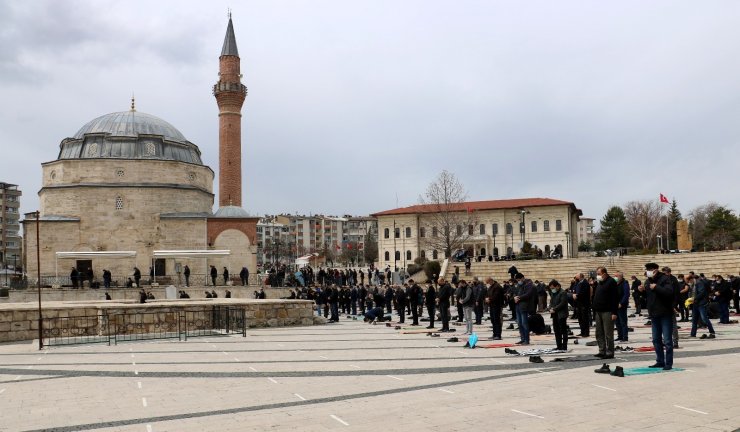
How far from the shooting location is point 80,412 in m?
7.39

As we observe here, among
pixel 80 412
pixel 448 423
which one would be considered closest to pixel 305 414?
pixel 448 423

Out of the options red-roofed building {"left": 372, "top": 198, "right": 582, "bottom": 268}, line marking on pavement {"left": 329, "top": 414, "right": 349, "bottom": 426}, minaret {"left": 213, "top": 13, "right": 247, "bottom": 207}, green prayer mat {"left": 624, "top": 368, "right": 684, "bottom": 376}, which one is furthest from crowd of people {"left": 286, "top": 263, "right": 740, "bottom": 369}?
red-roofed building {"left": 372, "top": 198, "right": 582, "bottom": 268}

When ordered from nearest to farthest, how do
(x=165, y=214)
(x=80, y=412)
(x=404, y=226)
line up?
(x=80, y=412), (x=165, y=214), (x=404, y=226)

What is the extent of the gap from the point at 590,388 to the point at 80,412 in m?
5.96

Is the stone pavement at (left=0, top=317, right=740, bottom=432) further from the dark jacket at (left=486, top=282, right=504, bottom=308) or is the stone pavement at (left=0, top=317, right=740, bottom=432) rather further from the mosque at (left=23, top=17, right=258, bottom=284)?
the mosque at (left=23, top=17, right=258, bottom=284)

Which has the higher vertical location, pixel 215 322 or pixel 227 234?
pixel 227 234

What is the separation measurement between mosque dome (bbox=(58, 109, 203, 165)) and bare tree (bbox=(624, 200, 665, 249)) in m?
57.2

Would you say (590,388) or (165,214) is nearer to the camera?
(590,388)

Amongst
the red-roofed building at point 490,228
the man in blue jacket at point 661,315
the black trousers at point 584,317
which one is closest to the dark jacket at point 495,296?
the black trousers at point 584,317

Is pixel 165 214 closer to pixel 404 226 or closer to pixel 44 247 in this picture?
pixel 44 247

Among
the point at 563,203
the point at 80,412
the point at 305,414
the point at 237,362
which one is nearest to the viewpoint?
the point at 305,414

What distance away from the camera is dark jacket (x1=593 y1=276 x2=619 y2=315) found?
1016 cm

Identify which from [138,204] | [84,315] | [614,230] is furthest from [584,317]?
[614,230]

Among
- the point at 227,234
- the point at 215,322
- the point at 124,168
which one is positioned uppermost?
the point at 124,168
